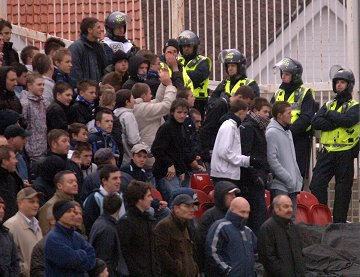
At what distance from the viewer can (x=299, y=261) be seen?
19938 millimetres

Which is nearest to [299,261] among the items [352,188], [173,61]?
[173,61]

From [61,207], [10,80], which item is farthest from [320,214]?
[61,207]

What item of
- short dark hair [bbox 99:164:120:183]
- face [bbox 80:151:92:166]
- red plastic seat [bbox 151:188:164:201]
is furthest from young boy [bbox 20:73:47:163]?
short dark hair [bbox 99:164:120:183]

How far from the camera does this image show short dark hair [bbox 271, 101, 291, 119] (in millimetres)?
22766

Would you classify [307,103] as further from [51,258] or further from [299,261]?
[51,258]

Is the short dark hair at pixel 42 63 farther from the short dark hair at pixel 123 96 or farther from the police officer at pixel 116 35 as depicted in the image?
the police officer at pixel 116 35

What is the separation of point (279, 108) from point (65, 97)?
2793mm

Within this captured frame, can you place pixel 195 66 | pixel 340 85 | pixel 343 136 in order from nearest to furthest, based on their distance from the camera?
pixel 343 136
pixel 340 85
pixel 195 66

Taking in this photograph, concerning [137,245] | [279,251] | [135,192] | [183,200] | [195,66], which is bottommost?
[279,251]

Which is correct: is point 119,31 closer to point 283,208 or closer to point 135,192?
point 283,208

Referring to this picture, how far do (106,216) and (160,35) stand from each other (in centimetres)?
1019

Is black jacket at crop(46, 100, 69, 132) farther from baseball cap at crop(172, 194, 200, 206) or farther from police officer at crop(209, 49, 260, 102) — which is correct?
police officer at crop(209, 49, 260, 102)

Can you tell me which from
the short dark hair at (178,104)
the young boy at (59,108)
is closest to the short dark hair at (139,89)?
the short dark hair at (178,104)

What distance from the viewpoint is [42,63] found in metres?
22.3
